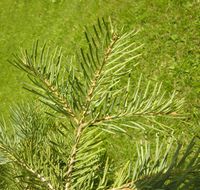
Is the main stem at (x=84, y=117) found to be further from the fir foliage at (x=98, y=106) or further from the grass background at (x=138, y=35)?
the grass background at (x=138, y=35)

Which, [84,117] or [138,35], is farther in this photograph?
[138,35]

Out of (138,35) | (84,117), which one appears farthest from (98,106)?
(138,35)

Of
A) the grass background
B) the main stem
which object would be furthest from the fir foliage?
the grass background

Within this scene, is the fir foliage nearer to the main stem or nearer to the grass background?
the main stem

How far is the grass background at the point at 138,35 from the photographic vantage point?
14.6 ft

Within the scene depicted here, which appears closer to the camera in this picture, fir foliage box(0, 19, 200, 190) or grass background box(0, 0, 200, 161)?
fir foliage box(0, 19, 200, 190)

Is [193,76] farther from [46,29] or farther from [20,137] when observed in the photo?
[20,137]

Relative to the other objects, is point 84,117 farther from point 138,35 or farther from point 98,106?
point 138,35

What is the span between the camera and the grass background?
14.6 ft

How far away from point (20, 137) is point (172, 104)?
2.95 feet

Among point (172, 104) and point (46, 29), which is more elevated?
point (46, 29)

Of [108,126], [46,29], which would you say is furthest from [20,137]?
[46,29]

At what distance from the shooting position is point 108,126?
1.20m

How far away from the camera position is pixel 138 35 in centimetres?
483
